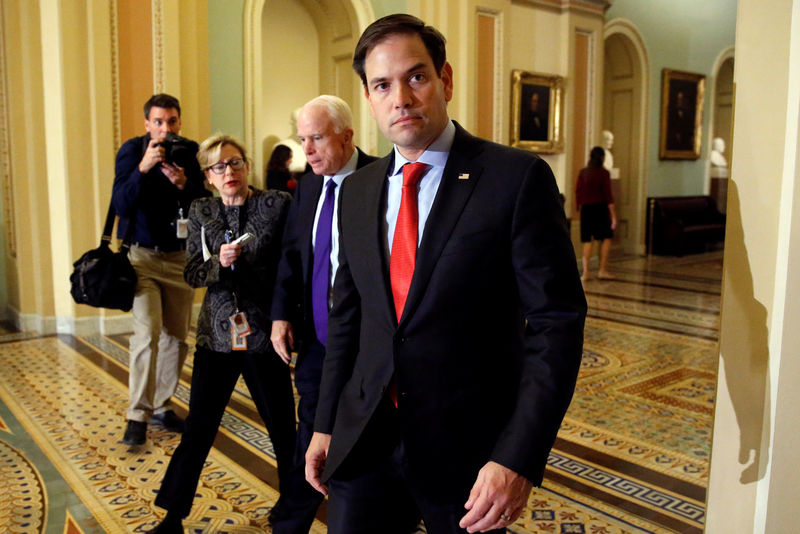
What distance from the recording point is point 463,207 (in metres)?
1.46

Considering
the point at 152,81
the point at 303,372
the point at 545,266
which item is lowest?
the point at 303,372

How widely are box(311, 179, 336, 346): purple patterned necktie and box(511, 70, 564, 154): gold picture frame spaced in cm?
773

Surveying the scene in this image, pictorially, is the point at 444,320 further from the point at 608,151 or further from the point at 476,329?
the point at 608,151

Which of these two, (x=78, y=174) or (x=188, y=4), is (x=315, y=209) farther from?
(x=188, y=4)

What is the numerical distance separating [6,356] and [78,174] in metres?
1.67

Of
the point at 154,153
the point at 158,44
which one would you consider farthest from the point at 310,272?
the point at 158,44

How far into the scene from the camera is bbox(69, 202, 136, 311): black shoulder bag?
12.0ft

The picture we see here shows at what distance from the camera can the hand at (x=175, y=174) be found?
3629 mm

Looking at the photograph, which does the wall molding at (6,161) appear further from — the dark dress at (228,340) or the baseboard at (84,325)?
the dark dress at (228,340)

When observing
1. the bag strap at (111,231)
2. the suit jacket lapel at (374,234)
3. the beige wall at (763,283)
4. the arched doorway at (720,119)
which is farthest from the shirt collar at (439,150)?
the arched doorway at (720,119)

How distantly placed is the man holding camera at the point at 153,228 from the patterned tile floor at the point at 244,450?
351 millimetres

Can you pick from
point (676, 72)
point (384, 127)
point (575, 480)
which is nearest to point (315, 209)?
point (384, 127)

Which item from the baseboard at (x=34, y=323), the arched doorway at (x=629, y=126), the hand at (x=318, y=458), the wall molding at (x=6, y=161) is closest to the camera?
the hand at (x=318, y=458)

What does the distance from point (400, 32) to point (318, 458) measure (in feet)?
3.27
